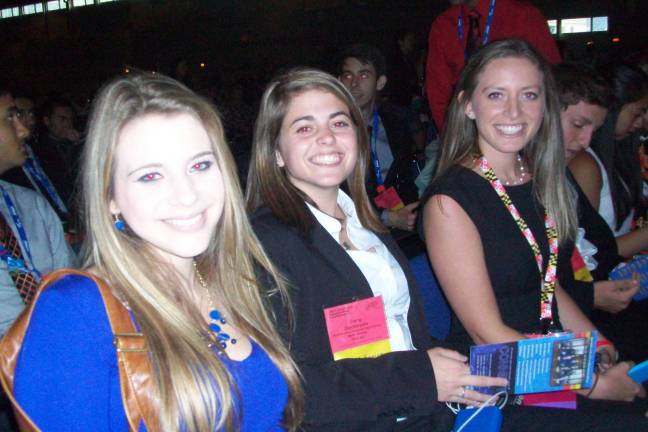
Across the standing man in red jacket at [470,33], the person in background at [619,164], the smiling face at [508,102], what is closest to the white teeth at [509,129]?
the smiling face at [508,102]

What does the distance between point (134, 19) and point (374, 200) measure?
22.1 meters

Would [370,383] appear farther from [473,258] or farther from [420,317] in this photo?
[473,258]

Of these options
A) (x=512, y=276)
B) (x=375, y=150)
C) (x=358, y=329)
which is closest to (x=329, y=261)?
(x=358, y=329)

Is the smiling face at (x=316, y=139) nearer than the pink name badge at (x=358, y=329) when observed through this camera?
No

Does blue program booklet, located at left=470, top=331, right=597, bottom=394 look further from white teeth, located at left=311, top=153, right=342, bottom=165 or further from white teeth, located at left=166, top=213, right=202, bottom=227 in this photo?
white teeth, located at left=166, top=213, right=202, bottom=227

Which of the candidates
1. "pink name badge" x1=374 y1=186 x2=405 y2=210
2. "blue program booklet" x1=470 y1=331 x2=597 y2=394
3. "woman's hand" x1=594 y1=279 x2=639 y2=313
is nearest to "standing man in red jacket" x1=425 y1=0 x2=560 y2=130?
"pink name badge" x1=374 y1=186 x2=405 y2=210

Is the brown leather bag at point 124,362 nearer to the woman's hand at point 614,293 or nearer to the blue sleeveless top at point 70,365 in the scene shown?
the blue sleeveless top at point 70,365

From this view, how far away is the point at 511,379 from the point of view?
168cm

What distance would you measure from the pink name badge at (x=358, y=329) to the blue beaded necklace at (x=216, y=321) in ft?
1.14

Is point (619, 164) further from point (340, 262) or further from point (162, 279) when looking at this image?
point (162, 279)

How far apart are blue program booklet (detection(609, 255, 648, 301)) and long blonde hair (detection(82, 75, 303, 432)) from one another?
6.21ft

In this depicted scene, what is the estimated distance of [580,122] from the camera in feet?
9.50

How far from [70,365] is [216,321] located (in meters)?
0.44

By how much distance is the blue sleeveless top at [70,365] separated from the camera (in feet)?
3.53
